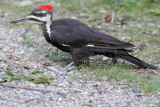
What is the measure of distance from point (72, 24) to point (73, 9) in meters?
3.73

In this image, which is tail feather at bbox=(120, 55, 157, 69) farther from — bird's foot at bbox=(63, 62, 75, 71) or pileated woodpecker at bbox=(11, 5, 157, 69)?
bird's foot at bbox=(63, 62, 75, 71)

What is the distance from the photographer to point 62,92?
4.46 metres

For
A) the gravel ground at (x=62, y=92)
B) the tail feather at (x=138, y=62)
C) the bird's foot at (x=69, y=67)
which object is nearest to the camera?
the gravel ground at (x=62, y=92)

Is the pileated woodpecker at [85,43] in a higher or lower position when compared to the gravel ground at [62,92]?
higher

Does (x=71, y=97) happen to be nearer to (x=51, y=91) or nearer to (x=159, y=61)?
(x=51, y=91)

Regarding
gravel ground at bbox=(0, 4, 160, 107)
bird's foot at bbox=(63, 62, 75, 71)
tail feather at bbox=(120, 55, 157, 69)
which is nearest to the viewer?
gravel ground at bbox=(0, 4, 160, 107)

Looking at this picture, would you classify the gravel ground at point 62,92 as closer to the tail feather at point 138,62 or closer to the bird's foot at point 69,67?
the bird's foot at point 69,67

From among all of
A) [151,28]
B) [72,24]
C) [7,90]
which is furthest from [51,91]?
[151,28]

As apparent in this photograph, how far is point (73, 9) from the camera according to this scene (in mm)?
9500

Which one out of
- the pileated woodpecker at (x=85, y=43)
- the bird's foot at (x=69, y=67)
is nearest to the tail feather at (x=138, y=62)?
the pileated woodpecker at (x=85, y=43)

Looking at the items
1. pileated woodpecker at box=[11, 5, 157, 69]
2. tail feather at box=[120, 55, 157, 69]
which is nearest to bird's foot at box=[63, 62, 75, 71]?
pileated woodpecker at box=[11, 5, 157, 69]

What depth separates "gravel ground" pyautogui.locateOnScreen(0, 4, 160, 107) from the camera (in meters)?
4.14

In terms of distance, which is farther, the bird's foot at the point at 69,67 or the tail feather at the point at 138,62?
the tail feather at the point at 138,62

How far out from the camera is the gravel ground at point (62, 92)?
4137 mm
